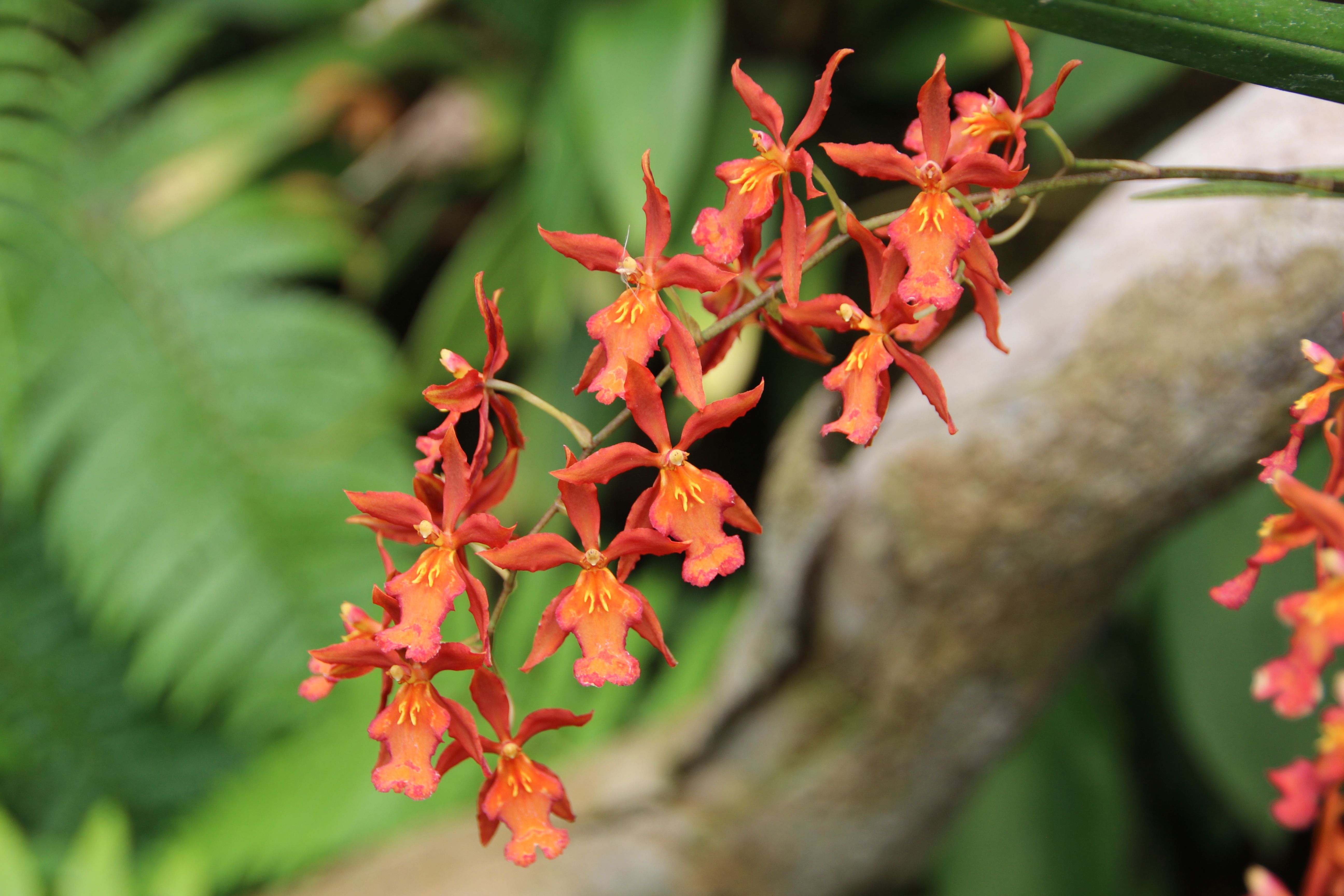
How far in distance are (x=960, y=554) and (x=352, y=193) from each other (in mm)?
1303

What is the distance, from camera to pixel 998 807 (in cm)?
102

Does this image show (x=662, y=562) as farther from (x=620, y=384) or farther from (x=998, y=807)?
(x=620, y=384)

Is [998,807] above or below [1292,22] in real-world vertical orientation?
below

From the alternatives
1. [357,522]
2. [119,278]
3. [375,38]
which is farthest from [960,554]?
[119,278]

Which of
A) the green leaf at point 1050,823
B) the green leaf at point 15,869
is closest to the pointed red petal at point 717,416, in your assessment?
the green leaf at point 1050,823

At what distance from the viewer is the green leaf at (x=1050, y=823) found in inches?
38.8

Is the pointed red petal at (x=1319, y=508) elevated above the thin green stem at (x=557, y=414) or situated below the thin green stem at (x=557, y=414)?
below

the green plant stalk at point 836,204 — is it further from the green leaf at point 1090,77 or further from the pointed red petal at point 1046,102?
the green leaf at point 1090,77

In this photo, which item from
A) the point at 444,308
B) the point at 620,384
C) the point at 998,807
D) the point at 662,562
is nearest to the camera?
the point at 620,384

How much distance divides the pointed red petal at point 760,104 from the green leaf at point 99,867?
3.22ft

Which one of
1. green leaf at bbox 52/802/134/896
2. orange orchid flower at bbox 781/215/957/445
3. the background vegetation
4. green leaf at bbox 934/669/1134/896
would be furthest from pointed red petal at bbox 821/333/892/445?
green leaf at bbox 52/802/134/896

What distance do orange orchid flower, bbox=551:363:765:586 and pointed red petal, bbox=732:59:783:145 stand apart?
0.10 metres

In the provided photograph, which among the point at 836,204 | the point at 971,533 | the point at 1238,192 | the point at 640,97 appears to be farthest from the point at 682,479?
the point at 640,97

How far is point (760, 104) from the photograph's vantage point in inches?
12.3
